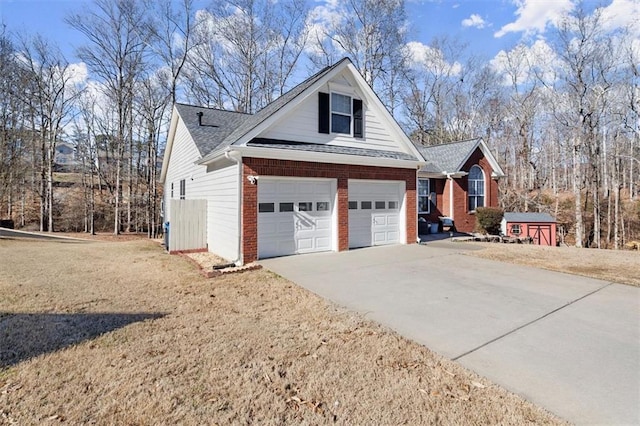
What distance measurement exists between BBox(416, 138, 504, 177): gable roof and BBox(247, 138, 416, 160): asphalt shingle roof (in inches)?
224

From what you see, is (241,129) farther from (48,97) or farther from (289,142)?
(48,97)

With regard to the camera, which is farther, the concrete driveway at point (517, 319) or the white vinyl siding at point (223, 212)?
the white vinyl siding at point (223, 212)

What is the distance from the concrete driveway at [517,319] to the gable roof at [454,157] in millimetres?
9845

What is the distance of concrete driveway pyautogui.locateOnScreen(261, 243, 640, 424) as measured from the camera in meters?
3.06

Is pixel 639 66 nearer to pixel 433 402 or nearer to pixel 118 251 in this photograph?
pixel 433 402

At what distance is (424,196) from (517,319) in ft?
44.3

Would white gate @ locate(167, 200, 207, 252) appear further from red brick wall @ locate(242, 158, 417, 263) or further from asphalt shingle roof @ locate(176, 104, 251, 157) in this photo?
red brick wall @ locate(242, 158, 417, 263)

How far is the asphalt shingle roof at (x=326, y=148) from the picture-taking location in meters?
9.19

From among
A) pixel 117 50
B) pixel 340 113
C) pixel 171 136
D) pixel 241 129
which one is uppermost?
pixel 117 50

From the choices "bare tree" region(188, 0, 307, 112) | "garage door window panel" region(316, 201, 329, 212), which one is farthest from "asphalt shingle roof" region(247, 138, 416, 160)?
"bare tree" region(188, 0, 307, 112)

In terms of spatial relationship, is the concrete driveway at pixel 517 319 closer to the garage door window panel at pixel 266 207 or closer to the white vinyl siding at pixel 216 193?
the garage door window panel at pixel 266 207

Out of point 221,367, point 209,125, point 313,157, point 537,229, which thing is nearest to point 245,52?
point 209,125

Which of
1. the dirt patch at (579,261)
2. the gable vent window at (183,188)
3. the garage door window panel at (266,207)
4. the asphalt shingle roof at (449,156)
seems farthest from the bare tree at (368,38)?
the garage door window panel at (266,207)

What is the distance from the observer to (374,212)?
457 inches
